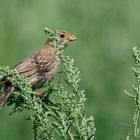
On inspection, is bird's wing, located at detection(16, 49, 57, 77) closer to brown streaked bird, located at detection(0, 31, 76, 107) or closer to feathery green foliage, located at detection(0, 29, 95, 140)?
brown streaked bird, located at detection(0, 31, 76, 107)

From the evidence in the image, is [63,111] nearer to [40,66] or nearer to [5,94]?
[5,94]

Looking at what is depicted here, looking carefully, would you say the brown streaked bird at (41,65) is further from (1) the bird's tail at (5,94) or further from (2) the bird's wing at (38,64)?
(1) the bird's tail at (5,94)

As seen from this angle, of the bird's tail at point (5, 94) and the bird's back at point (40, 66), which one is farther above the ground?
the bird's back at point (40, 66)

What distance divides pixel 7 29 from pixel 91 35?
2.78 feet

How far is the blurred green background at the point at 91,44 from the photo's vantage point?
8.50 metres

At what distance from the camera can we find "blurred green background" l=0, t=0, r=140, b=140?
27.9 feet

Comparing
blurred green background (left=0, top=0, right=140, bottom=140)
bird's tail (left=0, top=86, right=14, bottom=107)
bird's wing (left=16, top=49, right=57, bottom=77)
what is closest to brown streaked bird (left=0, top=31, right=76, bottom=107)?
bird's wing (left=16, top=49, right=57, bottom=77)

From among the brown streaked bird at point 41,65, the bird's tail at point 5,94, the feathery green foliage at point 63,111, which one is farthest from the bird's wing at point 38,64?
the feathery green foliage at point 63,111

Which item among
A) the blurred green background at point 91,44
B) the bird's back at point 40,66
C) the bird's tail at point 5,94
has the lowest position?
the bird's tail at point 5,94

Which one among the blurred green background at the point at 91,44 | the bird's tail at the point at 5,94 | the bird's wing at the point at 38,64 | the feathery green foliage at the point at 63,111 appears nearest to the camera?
the feathery green foliage at the point at 63,111

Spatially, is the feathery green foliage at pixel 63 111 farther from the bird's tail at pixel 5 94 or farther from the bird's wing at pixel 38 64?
the bird's wing at pixel 38 64

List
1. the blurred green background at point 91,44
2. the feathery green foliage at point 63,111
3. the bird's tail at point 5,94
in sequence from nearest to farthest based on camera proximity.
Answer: the feathery green foliage at point 63,111 → the bird's tail at point 5,94 → the blurred green background at point 91,44

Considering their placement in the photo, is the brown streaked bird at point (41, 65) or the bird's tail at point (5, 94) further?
the brown streaked bird at point (41, 65)

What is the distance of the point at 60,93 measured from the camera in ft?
17.6
